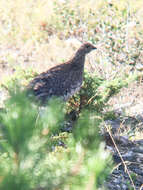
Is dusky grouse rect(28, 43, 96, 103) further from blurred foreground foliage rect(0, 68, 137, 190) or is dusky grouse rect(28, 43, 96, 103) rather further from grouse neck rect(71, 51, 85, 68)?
blurred foreground foliage rect(0, 68, 137, 190)

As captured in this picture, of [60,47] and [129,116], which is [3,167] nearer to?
[129,116]

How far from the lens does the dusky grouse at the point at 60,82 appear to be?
471 centimetres

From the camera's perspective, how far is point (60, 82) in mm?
5086

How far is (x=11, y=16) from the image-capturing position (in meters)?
10.9

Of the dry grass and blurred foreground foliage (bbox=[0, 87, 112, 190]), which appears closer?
blurred foreground foliage (bbox=[0, 87, 112, 190])

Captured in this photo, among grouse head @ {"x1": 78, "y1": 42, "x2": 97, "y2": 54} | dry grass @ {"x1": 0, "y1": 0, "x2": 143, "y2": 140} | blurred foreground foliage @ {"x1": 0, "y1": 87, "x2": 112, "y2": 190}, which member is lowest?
dry grass @ {"x1": 0, "y1": 0, "x2": 143, "y2": 140}

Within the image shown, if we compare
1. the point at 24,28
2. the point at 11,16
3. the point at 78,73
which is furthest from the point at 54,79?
the point at 11,16

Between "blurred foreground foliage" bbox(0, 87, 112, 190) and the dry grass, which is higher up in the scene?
"blurred foreground foliage" bbox(0, 87, 112, 190)

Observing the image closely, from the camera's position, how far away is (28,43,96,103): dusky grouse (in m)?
4.71

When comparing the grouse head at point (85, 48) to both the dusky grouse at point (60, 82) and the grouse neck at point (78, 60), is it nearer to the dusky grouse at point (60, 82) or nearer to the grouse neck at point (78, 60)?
the grouse neck at point (78, 60)

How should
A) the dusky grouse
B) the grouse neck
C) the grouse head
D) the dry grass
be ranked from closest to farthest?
the dusky grouse < the grouse neck < the grouse head < the dry grass

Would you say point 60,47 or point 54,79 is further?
point 60,47

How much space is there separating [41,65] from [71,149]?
6.98 meters

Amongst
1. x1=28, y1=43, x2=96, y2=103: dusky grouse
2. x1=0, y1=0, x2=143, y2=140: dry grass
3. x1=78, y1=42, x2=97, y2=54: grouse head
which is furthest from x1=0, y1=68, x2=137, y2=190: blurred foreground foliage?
x1=78, y1=42, x2=97, y2=54: grouse head
